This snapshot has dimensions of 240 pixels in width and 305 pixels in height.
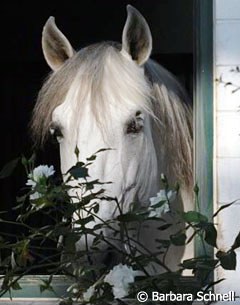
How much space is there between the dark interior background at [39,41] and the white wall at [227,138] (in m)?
0.19

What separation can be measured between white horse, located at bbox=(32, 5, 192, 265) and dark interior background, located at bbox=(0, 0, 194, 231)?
0.04m

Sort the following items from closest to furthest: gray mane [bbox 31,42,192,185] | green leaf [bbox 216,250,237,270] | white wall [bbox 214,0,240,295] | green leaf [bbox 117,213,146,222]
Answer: green leaf [bbox 216,250,237,270] < green leaf [bbox 117,213,146,222] < white wall [bbox 214,0,240,295] < gray mane [bbox 31,42,192,185]

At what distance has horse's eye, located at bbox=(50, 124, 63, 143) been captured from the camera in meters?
3.87

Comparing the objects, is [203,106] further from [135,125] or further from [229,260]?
[229,260]

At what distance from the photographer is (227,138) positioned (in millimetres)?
3744

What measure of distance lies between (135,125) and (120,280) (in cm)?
141

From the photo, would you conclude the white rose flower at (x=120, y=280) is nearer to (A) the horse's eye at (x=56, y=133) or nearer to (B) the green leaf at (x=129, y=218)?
(B) the green leaf at (x=129, y=218)

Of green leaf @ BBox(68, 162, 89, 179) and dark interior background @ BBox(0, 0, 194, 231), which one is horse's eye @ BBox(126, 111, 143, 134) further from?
green leaf @ BBox(68, 162, 89, 179)

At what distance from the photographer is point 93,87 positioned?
12.6 ft

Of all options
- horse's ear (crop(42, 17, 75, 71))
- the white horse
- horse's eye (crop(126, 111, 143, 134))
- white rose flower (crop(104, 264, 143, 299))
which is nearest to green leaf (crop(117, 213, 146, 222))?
white rose flower (crop(104, 264, 143, 299))

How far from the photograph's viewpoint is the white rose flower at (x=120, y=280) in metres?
2.49

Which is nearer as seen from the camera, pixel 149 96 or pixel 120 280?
pixel 120 280

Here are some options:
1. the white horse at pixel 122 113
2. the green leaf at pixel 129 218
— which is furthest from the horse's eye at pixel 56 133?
the green leaf at pixel 129 218

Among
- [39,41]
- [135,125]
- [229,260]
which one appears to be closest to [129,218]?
[229,260]
